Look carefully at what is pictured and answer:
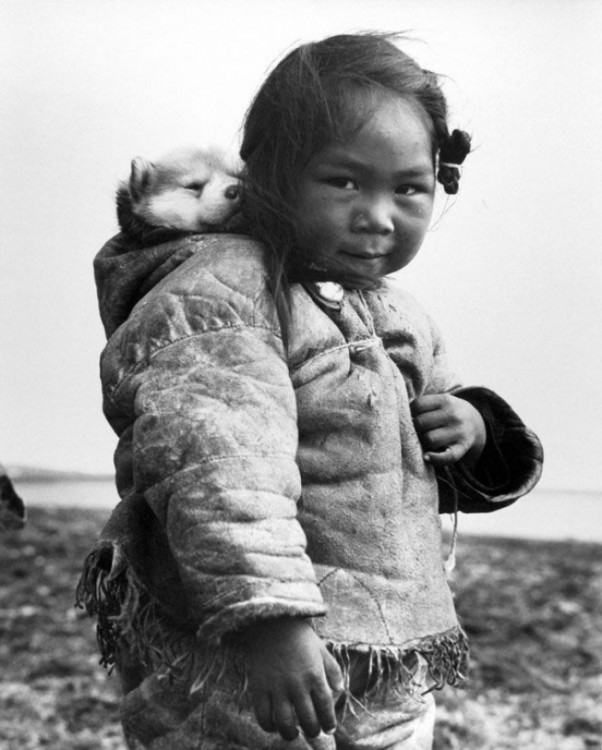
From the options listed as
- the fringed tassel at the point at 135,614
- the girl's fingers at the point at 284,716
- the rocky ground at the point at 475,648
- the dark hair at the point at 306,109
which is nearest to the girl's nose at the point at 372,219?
the dark hair at the point at 306,109

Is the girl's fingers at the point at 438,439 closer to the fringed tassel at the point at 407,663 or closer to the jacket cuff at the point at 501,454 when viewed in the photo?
the jacket cuff at the point at 501,454

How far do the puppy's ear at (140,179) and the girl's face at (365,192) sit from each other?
34 cm

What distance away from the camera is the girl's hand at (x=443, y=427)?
2031 mm

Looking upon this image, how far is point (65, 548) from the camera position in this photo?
19.6 ft

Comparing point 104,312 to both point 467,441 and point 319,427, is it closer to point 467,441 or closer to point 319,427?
point 319,427

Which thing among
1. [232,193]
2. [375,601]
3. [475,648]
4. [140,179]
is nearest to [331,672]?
[375,601]

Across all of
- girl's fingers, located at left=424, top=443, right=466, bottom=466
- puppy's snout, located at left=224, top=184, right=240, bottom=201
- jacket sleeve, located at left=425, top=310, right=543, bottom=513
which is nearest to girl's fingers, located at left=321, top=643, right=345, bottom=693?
girl's fingers, located at left=424, top=443, right=466, bottom=466

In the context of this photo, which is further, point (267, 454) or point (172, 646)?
point (172, 646)

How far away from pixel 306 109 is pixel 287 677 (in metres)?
0.94

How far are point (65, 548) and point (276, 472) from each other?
4.57m

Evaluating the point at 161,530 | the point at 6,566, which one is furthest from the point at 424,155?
the point at 6,566

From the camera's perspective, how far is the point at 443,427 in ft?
6.73

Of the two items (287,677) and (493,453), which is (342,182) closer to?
(493,453)

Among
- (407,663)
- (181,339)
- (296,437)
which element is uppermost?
(181,339)
